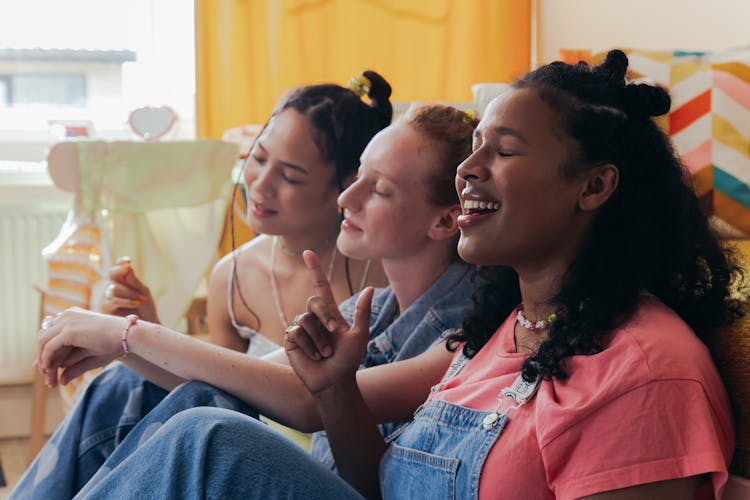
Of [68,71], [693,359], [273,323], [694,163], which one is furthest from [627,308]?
[68,71]

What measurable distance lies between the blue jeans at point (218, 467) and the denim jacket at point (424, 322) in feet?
0.94

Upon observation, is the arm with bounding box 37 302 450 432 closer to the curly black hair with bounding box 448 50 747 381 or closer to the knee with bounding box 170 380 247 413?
the knee with bounding box 170 380 247 413

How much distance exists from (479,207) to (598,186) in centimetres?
12

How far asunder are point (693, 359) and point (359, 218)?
586 mm

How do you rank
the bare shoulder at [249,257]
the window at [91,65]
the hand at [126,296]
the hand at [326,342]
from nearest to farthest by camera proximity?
1. the hand at [326,342]
2. the hand at [126,296]
3. the bare shoulder at [249,257]
4. the window at [91,65]

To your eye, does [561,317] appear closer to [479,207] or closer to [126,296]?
[479,207]

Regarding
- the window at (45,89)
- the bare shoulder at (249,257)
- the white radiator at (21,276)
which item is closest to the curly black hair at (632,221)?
the bare shoulder at (249,257)

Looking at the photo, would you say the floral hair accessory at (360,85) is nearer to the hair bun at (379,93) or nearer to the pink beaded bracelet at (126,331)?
the hair bun at (379,93)

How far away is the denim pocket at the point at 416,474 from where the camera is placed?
0.93m

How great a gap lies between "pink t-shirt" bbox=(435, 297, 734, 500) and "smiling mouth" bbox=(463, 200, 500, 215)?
0.18m

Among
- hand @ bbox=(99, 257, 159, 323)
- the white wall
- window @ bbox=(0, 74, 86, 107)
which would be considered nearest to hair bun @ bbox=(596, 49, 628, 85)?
hand @ bbox=(99, 257, 159, 323)

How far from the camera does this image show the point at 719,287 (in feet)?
3.12

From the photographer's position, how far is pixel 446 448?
0.96 meters

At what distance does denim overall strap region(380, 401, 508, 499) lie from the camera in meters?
0.90
